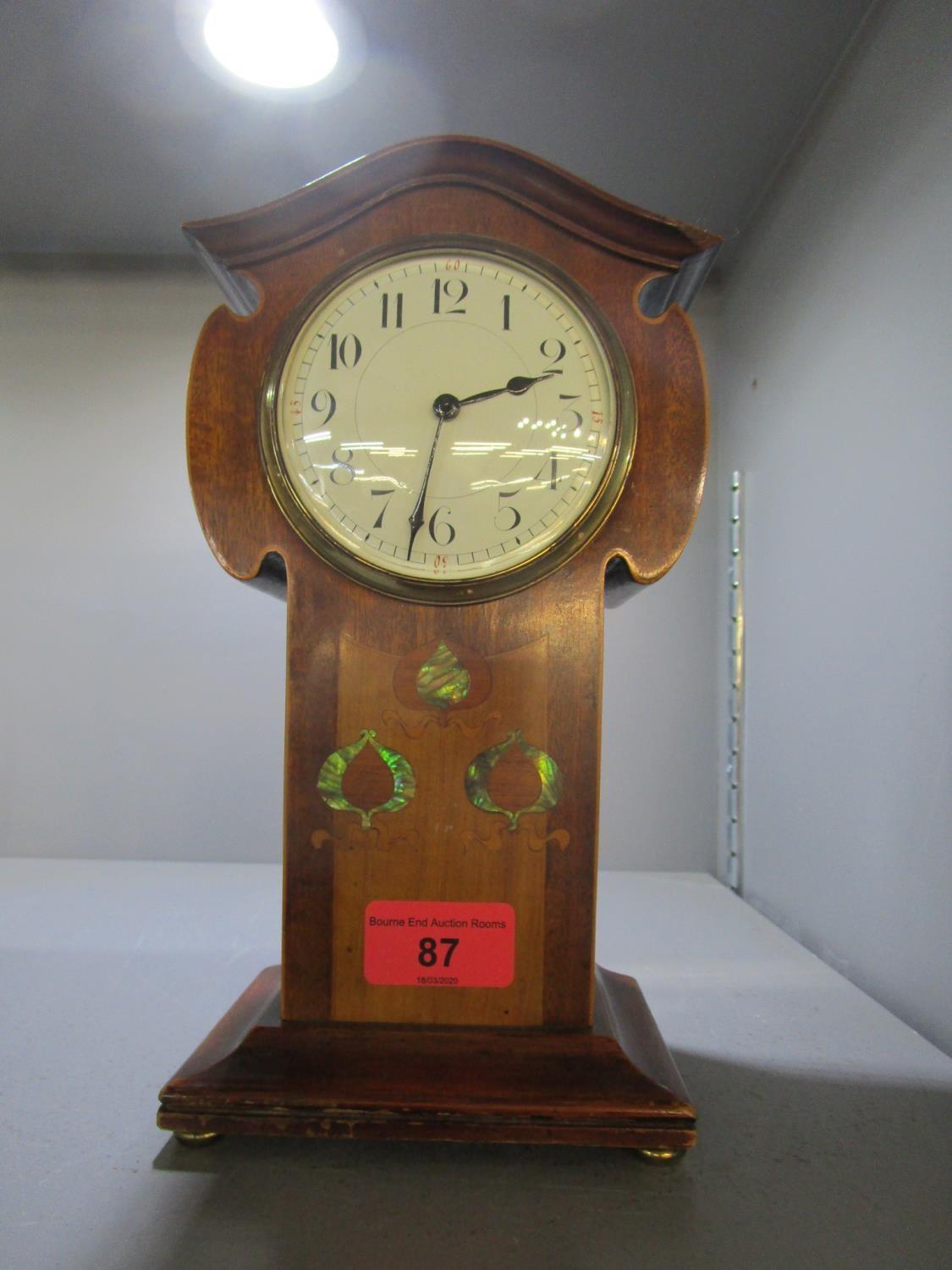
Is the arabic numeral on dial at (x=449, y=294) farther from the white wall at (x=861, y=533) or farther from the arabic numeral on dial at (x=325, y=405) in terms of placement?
the white wall at (x=861, y=533)

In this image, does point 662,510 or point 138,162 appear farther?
point 138,162

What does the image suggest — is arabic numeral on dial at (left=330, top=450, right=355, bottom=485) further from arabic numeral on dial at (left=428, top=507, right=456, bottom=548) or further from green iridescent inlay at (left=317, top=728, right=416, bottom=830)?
green iridescent inlay at (left=317, top=728, right=416, bottom=830)

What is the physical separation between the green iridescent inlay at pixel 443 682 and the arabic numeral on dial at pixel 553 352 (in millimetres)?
352

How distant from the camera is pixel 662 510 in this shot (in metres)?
0.99

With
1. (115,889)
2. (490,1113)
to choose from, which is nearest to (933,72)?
(490,1113)

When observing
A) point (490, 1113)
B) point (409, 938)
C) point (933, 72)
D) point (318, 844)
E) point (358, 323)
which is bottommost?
point (490, 1113)

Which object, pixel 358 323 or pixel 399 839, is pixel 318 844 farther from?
pixel 358 323

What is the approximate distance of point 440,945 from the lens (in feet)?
3.17

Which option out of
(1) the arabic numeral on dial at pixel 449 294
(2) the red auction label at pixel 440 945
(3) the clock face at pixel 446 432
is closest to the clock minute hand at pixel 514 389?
(3) the clock face at pixel 446 432

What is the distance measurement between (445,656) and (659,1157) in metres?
0.56

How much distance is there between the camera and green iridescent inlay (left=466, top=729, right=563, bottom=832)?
968mm

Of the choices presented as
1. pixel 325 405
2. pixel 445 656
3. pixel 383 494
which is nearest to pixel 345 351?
pixel 325 405

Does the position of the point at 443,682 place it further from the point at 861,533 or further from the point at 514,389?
the point at 861,533

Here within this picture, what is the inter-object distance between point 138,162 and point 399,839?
183 centimetres
